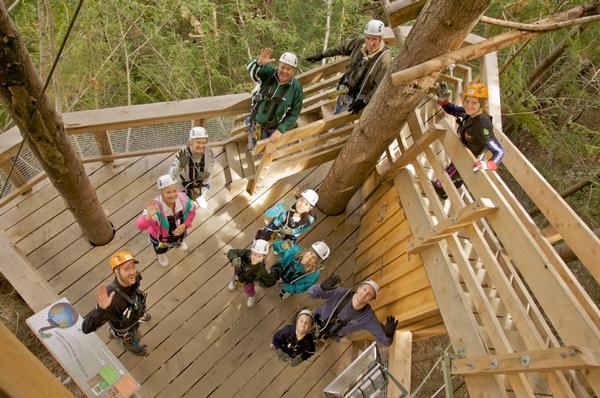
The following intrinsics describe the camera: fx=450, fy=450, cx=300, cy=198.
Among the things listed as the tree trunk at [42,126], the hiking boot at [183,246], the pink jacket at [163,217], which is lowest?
the hiking boot at [183,246]

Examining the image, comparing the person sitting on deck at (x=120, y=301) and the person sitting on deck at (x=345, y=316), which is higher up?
the person sitting on deck at (x=120, y=301)

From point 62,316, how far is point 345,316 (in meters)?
2.69

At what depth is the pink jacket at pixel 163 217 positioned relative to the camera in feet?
15.2

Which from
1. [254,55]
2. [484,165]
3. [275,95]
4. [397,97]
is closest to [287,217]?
[275,95]

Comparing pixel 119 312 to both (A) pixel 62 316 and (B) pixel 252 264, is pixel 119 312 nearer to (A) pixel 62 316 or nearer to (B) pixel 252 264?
(A) pixel 62 316

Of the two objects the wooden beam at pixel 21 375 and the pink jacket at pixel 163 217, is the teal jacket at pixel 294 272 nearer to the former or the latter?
the pink jacket at pixel 163 217

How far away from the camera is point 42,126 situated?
3.57m

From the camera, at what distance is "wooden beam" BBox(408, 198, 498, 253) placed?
3381mm

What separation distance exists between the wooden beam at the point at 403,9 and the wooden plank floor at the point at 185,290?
3.12 metres

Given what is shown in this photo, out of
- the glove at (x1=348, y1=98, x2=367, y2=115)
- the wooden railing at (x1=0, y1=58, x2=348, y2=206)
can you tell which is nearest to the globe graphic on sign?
the wooden railing at (x1=0, y1=58, x2=348, y2=206)

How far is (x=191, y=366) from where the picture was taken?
5.02 meters

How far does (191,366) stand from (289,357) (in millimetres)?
1116

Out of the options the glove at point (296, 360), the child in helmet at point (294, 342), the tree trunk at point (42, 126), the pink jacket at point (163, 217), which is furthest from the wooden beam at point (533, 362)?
the tree trunk at point (42, 126)

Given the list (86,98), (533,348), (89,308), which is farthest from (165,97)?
(533,348)
